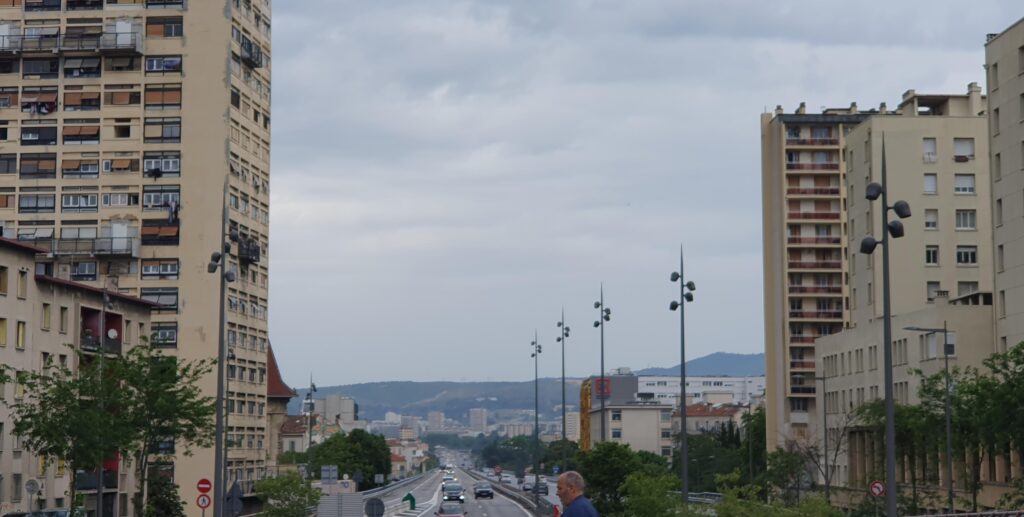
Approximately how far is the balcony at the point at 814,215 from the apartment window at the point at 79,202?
219 feet

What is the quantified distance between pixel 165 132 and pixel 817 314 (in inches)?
2608

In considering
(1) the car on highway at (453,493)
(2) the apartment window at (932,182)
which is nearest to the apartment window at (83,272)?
(1) the car on highway at (453,493)

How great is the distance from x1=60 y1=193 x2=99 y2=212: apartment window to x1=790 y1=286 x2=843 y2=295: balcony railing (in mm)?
66809

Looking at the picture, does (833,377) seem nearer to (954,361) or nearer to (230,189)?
(954,361)

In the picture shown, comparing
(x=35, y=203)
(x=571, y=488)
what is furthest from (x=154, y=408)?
(x=571, y=488)

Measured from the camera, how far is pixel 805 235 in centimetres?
13925

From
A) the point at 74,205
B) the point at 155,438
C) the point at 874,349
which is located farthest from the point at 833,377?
the point at 155,438

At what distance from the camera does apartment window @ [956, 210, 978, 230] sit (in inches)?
4208

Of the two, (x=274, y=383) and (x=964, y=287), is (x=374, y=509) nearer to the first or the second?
(x=964, y=287)

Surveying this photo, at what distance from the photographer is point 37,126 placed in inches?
3684

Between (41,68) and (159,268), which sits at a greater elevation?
(41,68)

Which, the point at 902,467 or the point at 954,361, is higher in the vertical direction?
the point at 954,361

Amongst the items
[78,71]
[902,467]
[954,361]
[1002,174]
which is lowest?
[902,467]

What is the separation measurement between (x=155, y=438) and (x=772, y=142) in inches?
3552
